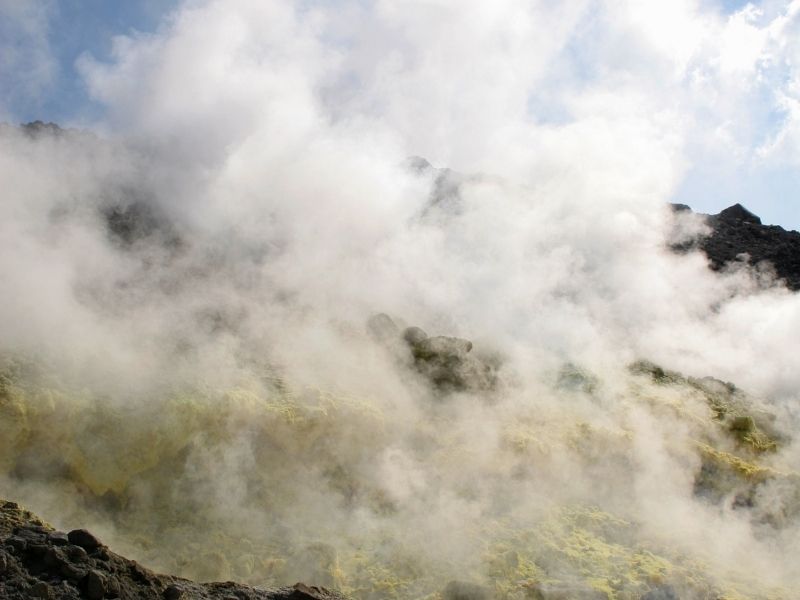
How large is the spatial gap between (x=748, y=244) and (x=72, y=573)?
17.0 m

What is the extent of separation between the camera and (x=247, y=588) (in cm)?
418

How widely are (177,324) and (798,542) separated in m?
7.03

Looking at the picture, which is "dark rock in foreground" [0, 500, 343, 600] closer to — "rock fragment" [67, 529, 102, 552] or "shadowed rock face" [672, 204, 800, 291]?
"rock fragment" [67, 529, 102, 552]

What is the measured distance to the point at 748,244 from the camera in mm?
16688

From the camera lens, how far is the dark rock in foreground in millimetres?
3447

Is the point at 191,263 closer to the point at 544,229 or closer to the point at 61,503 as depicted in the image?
the point at 61,503

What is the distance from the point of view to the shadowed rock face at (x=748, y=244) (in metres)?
15.6

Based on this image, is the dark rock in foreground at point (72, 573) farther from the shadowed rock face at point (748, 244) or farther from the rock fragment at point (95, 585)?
the shadowed rock face at point (748, 244)

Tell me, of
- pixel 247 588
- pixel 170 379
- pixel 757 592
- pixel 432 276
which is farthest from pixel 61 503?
pixel 432 276

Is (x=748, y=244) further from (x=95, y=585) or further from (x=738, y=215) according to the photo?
(x=95, y=585)

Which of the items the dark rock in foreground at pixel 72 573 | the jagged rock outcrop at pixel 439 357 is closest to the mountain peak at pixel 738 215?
the jagged rock outcrop at pixel 439 357

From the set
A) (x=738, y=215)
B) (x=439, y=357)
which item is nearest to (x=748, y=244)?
(x=738, y=215)

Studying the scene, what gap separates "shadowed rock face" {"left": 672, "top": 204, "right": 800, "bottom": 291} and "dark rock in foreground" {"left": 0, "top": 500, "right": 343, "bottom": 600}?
14.6m

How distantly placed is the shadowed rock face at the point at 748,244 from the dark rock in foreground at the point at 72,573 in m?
14.6
